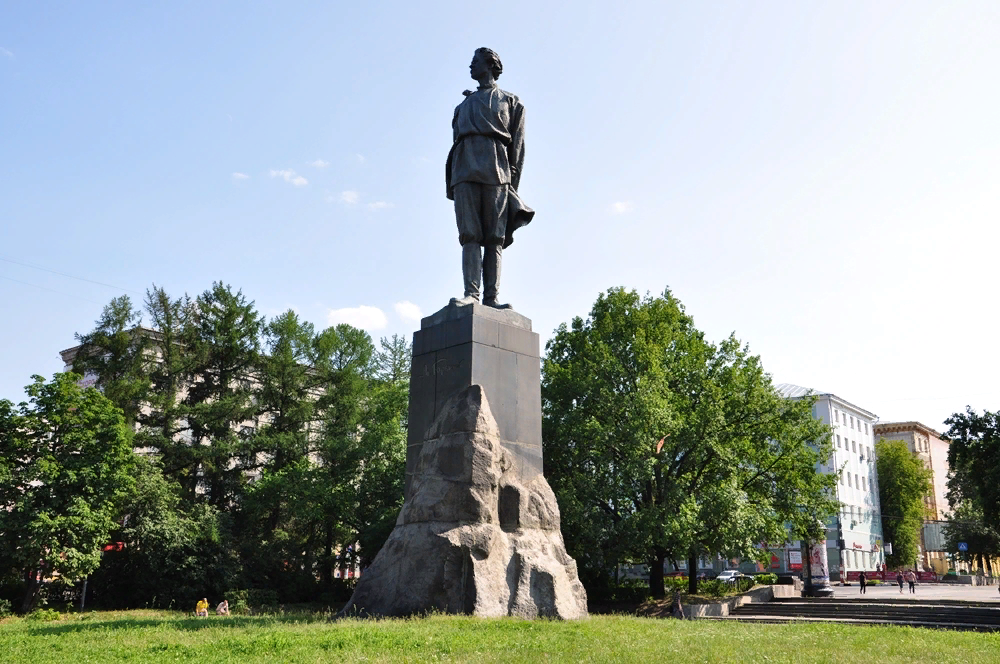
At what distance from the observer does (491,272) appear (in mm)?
13797

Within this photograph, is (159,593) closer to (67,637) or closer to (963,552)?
(67,637)

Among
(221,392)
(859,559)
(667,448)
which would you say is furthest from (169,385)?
(859,559)

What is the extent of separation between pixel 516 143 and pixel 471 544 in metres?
7.04

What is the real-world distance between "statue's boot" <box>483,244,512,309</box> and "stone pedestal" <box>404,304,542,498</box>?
2.39 feet

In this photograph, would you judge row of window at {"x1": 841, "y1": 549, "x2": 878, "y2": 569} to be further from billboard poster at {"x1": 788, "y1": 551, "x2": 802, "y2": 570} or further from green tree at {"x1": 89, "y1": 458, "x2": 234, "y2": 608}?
green tree at {"x1": 89, "y1": 458, "x2": 234, "y2": 608}

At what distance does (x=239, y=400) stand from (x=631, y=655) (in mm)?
33039

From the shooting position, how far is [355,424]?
3844 centimetres

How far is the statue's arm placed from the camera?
13930 millimetres

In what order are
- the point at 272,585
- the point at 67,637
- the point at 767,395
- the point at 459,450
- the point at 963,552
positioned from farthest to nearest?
the point at 963,552 < the point at 272,585 < the point at 767,395 < the point at 459,450 < the point at 67,637

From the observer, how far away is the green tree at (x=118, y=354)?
3662 cm

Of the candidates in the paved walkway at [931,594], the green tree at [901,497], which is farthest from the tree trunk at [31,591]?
the green tree at [901,497]

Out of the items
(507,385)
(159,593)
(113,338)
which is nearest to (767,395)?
(507,385)

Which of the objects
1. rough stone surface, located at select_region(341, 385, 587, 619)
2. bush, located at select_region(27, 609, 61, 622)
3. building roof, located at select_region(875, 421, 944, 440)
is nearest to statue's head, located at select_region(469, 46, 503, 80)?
rough stone surface, located at select_region(341, 385, 587, 619)

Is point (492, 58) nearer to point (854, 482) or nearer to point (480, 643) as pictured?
point (480, 643)
